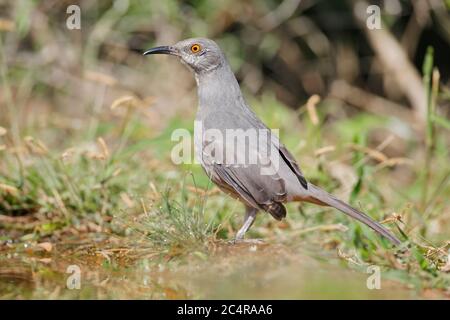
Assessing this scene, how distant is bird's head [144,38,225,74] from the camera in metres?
5.48

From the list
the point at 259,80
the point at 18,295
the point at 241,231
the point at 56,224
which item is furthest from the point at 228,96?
the point at 259,80

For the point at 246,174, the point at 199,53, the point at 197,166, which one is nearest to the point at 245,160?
the point at 246,174

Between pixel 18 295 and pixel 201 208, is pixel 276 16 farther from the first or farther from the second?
pixel 18 295

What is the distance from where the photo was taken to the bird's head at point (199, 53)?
5.48m

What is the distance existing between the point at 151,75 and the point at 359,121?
8.52ft

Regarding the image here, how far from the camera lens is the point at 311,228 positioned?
5.20 m

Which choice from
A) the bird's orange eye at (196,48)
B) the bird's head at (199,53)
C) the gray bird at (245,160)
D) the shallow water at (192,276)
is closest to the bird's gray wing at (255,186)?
the gray bird at (245,160)

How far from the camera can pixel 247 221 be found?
16.4 feet

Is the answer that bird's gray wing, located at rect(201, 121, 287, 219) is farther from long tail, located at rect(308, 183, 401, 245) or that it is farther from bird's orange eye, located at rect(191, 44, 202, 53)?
bird's orange eye, located at rect(191, 44, 202, 53)

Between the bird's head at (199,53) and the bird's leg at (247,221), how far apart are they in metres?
1.11

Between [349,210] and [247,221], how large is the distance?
2.34ft

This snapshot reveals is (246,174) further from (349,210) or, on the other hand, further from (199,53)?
(199,53)

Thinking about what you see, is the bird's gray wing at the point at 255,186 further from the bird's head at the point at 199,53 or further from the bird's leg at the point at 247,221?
the bird's head at the point at 199,53

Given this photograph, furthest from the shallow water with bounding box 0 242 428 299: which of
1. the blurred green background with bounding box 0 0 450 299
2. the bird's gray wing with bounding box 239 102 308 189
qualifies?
the bird's gray wing with bounding box 239 102 308 189
